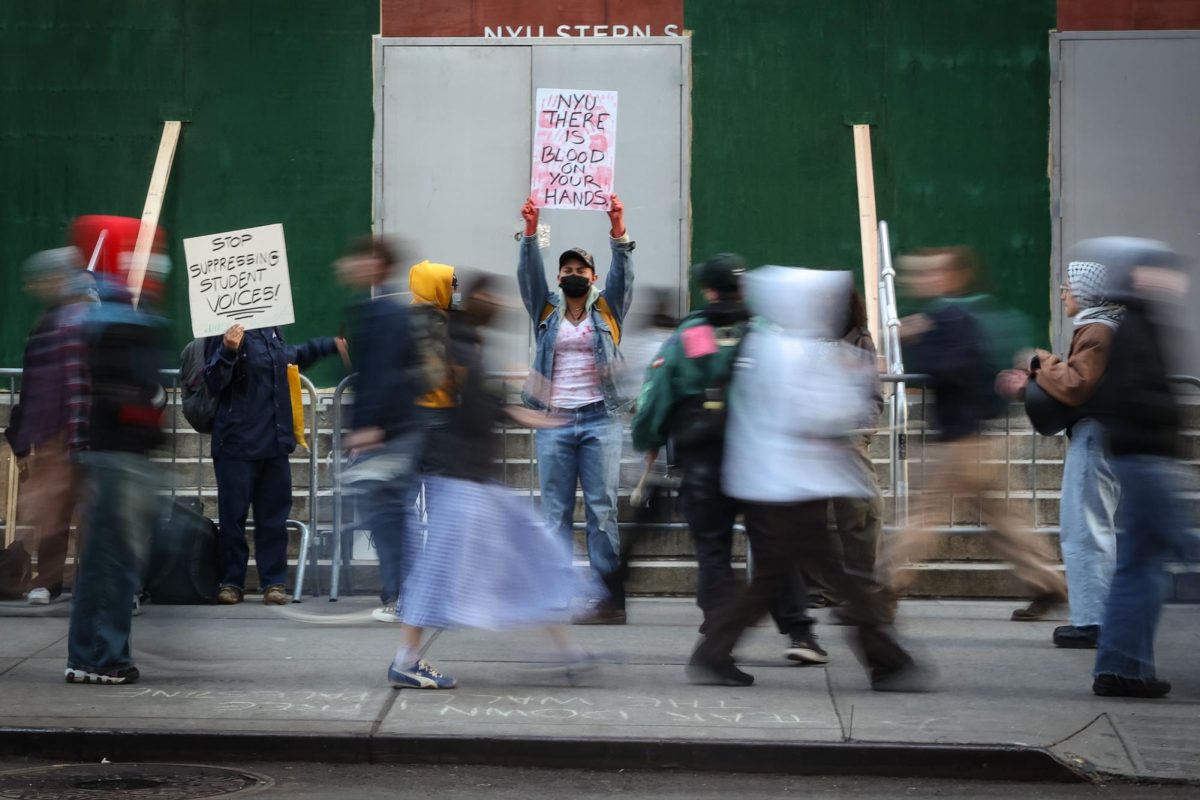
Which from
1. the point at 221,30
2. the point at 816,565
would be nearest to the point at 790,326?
the point at 816,565

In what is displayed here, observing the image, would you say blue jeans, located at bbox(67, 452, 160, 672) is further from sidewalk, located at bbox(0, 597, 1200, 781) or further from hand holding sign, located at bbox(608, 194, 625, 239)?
hand holding sign, located at bbox(608, 194, 625, 239)

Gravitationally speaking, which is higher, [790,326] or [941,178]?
[941,178]

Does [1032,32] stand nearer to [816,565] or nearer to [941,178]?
[941,178]

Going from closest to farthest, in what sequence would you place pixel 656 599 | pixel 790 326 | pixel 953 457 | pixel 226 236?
pixel 790 326, pixel 953 457, pixel 226 236, pixel 656 599

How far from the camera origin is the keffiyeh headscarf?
8055 mm

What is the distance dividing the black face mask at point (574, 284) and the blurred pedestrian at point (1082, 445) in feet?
7.78

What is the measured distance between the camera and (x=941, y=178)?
14.0m

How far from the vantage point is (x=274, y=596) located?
33.6ft

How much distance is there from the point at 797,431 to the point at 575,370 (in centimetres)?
263

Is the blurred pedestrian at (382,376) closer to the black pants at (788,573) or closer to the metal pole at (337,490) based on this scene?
the black pants at (788,573)

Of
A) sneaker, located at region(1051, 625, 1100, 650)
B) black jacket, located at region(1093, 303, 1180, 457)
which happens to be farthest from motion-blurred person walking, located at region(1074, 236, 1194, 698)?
sneaker, located at region(1051, 625, 1100, 650)

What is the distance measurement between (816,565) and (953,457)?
1295 mm

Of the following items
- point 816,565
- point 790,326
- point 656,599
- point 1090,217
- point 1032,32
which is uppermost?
point 1032,32

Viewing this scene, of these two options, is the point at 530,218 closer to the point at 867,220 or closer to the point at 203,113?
the point at 867,220
